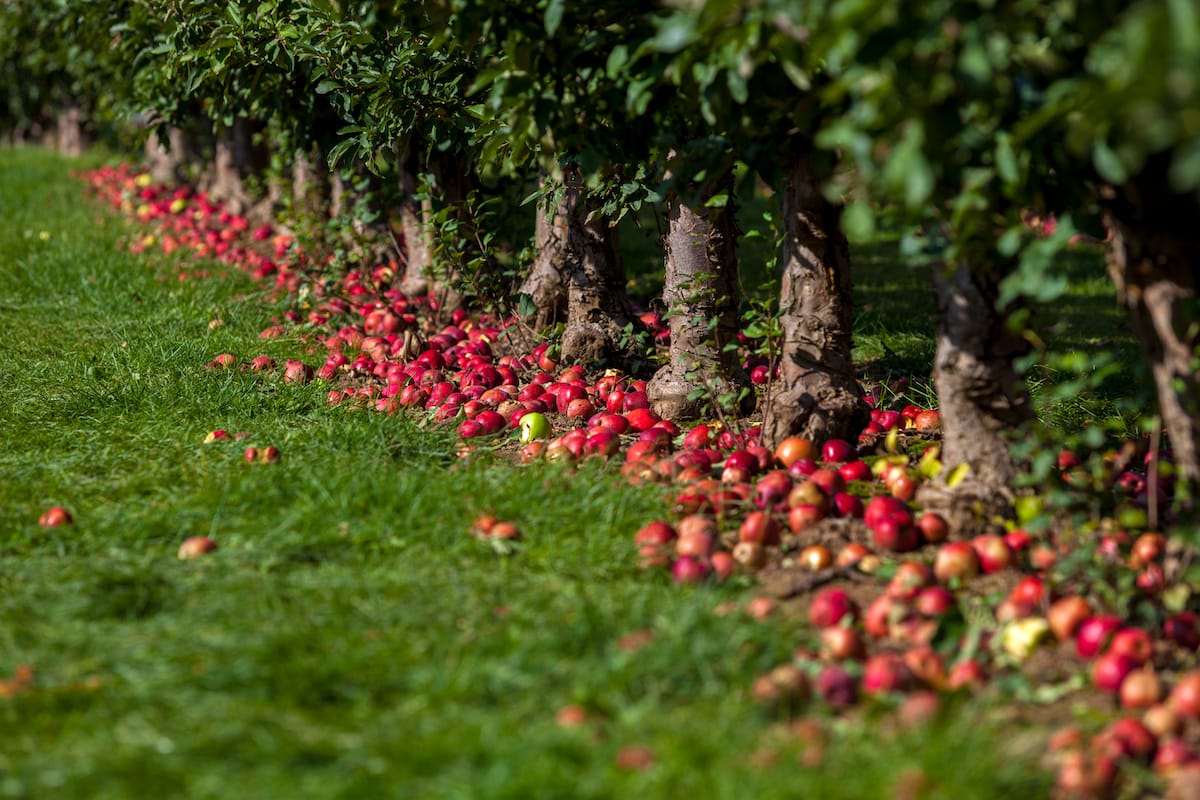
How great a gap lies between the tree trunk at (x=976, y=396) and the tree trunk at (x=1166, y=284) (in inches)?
17.3

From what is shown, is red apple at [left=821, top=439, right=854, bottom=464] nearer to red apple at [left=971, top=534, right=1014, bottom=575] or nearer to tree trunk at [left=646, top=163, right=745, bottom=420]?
tree trunk at [left=646, top=163, right=745, bottom=420]

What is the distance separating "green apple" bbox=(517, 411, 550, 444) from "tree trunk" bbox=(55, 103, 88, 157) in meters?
15.8

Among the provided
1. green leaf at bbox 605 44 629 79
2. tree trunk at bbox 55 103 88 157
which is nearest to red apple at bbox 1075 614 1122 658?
green leaf at bbox 605 44 629 79

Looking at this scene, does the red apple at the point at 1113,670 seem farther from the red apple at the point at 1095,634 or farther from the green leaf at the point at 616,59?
the green leaf at the point at 616,59

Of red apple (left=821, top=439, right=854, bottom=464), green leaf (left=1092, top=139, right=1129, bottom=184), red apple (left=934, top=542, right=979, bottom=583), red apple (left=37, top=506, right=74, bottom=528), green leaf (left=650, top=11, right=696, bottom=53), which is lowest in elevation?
red apple (left=934, top=542, right=979, bottom=583)

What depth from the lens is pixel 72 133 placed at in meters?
19.0

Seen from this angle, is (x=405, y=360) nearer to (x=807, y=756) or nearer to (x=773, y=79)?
(x=773, y=79)

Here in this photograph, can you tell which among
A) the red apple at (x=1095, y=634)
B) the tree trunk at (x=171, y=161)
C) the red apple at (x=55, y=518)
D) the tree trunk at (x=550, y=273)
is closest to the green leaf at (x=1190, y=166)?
the red apple at (x=1095, y=634)

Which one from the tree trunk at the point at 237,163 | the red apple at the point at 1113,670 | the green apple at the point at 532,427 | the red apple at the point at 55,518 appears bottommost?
the red apple at the point at 1113,670

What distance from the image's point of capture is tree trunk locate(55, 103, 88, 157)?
18391 millimetres

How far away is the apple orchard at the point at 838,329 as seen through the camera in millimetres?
2461

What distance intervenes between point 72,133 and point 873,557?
1862 centimetres

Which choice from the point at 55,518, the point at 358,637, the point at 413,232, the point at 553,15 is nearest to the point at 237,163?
the point at 413,232

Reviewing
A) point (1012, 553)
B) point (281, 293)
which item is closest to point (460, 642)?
point (1012, 553)
